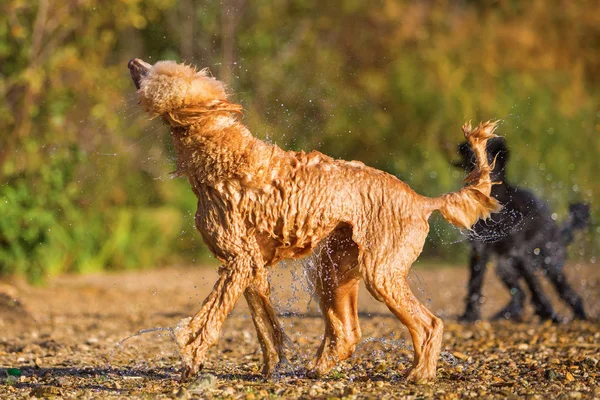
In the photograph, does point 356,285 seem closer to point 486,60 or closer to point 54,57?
point 54,57

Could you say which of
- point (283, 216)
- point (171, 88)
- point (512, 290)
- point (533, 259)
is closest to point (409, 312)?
point (283, 216)

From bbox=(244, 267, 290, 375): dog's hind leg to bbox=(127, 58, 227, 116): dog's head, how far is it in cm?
119

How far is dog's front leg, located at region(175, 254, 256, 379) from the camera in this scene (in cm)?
505

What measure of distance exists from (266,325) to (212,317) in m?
0.68

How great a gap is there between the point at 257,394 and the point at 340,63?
11.4 meters

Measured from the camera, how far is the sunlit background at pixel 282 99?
10.8m

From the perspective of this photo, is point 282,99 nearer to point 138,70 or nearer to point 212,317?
point 138,70

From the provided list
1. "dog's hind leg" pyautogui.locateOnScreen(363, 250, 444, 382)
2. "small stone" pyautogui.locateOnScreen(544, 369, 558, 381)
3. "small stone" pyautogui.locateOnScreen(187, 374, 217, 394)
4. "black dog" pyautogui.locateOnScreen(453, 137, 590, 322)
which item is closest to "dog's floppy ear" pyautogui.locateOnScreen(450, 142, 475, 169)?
"black dog" pyautogui.locateOnScreen(453, 137, 590, 322)

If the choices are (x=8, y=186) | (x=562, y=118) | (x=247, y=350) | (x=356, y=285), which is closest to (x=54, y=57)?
(x=8, y=186)

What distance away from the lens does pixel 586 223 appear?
9500mm

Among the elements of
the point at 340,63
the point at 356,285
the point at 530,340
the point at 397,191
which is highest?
the point at 340,63

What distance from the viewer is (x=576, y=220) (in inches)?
372

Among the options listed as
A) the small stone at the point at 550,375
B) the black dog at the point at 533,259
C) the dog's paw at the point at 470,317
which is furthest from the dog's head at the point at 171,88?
the dog's paw at the point at 470,317

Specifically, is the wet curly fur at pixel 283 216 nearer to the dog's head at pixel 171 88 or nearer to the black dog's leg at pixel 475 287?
the dog's head at pixel 171 88
